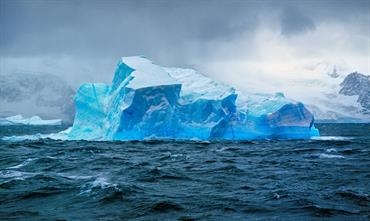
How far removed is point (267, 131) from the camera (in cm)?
3797

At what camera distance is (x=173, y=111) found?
3481cm

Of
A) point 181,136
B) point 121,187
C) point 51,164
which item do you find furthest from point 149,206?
point 181,136

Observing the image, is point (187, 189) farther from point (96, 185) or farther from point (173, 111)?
point (173, 111)

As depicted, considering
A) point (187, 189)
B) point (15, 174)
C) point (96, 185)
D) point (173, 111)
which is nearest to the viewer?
point (187, 189)

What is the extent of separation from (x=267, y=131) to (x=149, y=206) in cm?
2787

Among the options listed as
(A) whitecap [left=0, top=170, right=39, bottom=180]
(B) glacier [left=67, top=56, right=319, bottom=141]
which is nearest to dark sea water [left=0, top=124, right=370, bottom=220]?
(A) whitecap [left=0, top=170, right=39, bottom=180]

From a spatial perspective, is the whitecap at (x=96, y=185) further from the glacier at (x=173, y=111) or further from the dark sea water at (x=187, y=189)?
the glacier at (x=173, y=111)

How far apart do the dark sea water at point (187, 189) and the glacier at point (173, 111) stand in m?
→ 13.2

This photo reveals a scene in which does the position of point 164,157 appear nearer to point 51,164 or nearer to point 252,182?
point 51,164

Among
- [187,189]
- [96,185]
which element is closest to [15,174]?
[96,185]

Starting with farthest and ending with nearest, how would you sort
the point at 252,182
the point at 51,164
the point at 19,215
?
the point at 51,164, the point at 252,182, the point at 19,215

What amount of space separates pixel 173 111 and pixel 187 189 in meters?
21.7

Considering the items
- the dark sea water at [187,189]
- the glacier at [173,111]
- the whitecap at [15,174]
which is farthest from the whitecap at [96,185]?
the glacier at [173,111]

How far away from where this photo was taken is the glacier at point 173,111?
33969 millimetres
